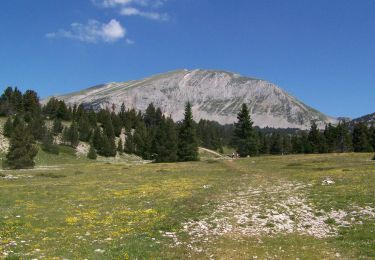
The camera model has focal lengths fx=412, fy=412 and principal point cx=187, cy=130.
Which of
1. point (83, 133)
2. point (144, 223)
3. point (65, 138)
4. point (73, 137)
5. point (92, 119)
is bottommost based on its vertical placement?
point (144, 223)

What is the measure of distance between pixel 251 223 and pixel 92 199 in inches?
625

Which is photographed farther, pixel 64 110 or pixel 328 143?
pixel 64 110

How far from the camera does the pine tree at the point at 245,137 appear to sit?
11369 centimetres

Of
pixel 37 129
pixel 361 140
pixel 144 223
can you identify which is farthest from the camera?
pixel 361 140

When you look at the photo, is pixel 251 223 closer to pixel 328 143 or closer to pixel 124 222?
pixel 124 222

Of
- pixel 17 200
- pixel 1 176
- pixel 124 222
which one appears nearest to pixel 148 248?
pixel 124 222

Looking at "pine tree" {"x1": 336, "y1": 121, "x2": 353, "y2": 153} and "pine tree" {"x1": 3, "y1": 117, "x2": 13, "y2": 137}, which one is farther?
"pine tree" {"x1": 336, "y1": 121, "x2": 353, "y2": 153}

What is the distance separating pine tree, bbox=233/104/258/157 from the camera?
114 meters

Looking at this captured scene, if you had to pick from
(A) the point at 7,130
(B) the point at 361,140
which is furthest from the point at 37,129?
(B) the point at 361,140

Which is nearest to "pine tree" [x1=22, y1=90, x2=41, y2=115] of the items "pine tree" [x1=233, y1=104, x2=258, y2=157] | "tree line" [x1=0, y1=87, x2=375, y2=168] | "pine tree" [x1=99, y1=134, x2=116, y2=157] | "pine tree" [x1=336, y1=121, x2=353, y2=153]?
"tree line" [x1=0, y1=87, x2=375, y2=168]

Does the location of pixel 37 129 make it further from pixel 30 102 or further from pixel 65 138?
pixel 30 102

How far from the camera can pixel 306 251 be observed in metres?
19.3

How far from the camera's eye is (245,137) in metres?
115

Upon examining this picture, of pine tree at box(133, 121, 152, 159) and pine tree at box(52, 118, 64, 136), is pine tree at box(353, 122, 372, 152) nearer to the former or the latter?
pine tree at box(133, 121, 152, 159)
